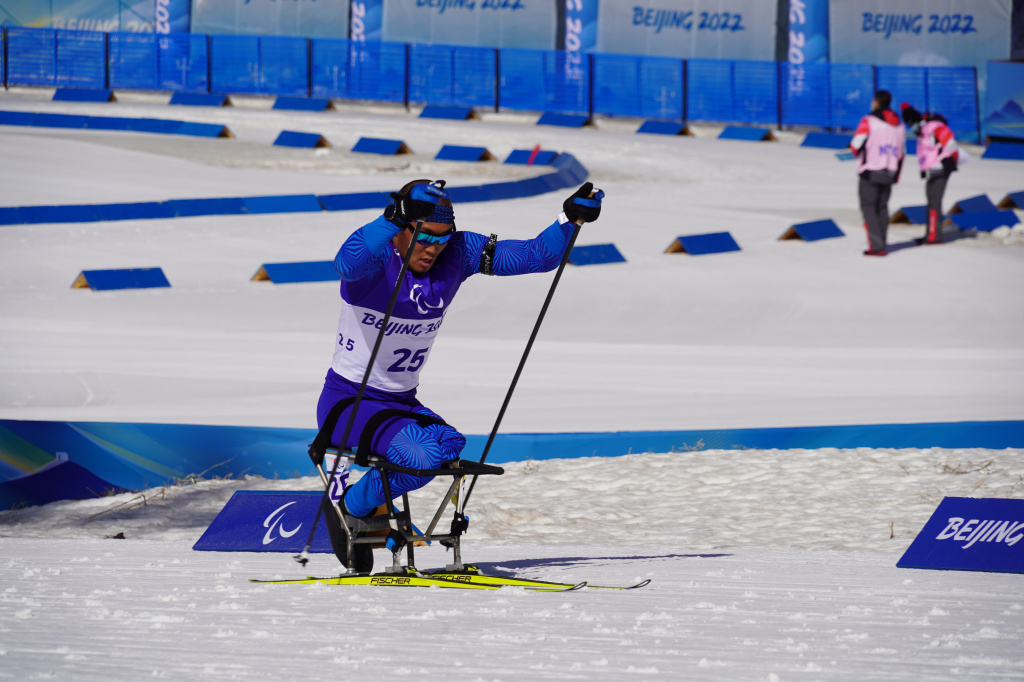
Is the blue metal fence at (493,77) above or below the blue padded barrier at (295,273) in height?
above

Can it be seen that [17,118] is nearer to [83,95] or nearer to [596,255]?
[83,95]

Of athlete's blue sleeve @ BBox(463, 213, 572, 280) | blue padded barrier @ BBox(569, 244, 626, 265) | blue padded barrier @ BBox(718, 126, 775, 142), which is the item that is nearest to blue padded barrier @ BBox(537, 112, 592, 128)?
blue padded barrier @ BBox(718, 126, 775, 142)

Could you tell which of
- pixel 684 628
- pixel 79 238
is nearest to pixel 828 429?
pixel 684 628

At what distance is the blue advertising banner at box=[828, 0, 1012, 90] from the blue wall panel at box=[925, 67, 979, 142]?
26.4 inches

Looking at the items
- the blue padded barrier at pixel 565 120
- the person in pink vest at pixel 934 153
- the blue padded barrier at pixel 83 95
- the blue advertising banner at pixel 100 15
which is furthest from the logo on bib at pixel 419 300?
the blue advertising banner at pixel 100 15

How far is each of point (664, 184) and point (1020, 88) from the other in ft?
30.5

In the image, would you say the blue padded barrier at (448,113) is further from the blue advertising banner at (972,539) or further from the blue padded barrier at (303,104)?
the blue advertising banner at (972,539)

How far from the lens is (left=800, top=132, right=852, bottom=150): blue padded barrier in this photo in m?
26.4

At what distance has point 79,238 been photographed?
49.8 feet

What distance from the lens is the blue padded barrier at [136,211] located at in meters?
16.4

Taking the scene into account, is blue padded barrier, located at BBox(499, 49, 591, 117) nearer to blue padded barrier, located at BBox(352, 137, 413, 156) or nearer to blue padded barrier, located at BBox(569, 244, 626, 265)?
blue padded barrier, located at BBox(352, 137, 413, 156)

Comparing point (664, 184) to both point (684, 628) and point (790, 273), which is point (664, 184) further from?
point (684, 628)

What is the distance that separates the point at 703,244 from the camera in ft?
51.4

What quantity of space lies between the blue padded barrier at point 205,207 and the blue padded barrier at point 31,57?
47.2 feet
